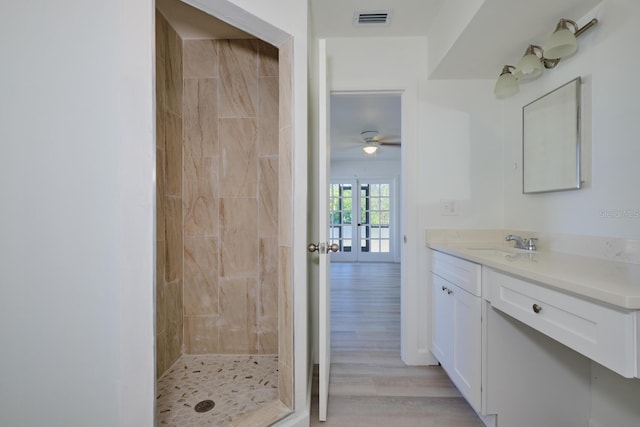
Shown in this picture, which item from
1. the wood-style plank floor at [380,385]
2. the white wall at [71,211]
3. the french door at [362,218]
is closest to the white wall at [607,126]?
the wood-style plank floor at [380,385]

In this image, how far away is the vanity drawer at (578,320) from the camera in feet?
2.35

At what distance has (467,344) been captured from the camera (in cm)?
144

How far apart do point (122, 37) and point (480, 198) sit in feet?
7.28

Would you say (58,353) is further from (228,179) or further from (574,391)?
(574,391)

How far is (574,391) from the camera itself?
1.32 m

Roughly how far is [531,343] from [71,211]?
194cm

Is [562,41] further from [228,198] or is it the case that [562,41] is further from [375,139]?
[375,139]

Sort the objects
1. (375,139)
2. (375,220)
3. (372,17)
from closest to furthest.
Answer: (372,17) < (375,139) < (375,220)

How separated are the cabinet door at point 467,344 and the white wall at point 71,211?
4.75 feet

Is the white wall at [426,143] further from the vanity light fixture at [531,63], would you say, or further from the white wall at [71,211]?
the white wall at [71,211]

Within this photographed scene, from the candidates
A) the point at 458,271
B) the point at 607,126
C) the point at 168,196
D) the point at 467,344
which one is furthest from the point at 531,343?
the point at 168,196

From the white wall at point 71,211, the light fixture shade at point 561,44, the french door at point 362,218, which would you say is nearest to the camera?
the white wall at point 71,211

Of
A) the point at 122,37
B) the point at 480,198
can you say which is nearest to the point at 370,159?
the point at 480,198

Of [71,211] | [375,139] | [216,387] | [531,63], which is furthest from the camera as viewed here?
[375,139]
